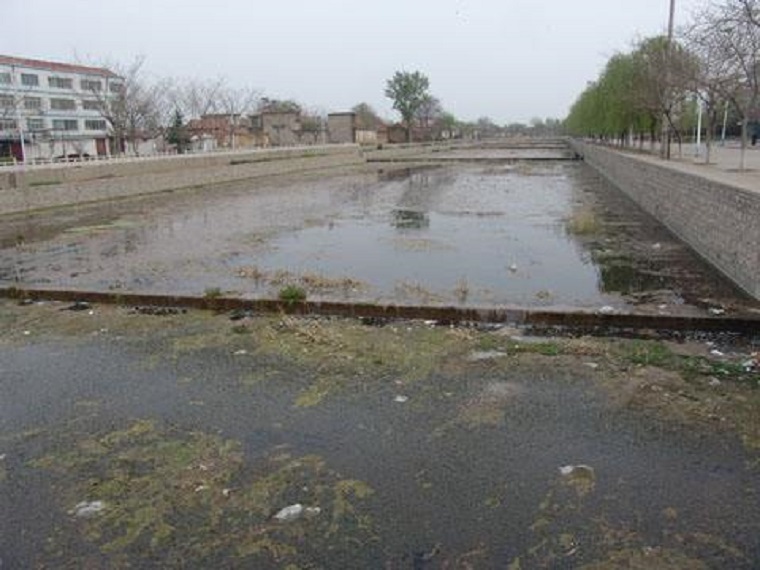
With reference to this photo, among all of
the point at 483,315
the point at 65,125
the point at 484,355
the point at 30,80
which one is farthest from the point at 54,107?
the point at 484,355

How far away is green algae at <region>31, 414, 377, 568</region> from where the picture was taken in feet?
12.5

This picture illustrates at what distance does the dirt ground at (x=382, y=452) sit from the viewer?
3.82 meters

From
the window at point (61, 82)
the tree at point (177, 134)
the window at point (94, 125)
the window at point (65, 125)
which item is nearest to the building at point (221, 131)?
the tree at point (177, 134)

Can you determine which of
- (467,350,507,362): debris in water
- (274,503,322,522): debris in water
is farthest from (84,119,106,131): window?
(274,503,322,522): debris in water

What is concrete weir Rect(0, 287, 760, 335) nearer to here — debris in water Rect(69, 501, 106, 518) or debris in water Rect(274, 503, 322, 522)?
debris in water Rect(274, 503, 322, 522)

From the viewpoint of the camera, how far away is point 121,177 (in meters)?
27.9

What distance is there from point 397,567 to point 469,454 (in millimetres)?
1417

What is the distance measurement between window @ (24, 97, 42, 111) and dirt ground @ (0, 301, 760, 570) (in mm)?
69756

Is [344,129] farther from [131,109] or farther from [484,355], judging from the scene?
[484,355]

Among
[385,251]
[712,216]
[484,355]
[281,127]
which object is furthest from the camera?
[281,127]

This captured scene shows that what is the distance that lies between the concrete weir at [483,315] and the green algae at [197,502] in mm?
3665

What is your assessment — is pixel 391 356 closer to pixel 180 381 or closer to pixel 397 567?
pixel 180 381

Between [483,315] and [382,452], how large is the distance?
12.2 feet

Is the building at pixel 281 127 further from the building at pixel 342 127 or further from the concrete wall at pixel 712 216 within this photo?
the concrete wall at pixel 712 216
